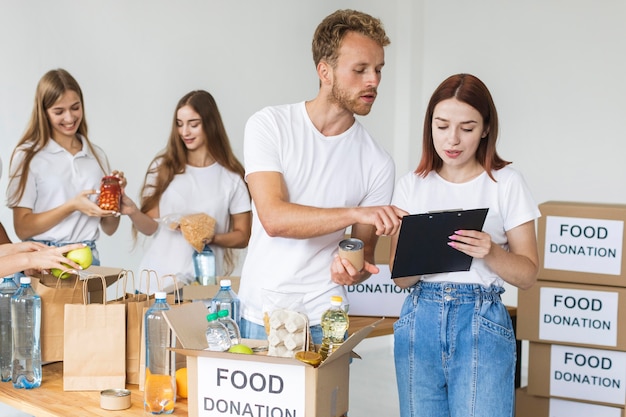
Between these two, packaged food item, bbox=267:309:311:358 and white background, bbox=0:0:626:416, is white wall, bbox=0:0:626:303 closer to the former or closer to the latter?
white background, bbox=0:0:626:416

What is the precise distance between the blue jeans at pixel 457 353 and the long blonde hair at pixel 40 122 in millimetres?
2094

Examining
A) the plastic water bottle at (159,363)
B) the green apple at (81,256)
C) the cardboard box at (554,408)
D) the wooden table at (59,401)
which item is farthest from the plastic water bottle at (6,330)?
the cardboard box at (554,408)

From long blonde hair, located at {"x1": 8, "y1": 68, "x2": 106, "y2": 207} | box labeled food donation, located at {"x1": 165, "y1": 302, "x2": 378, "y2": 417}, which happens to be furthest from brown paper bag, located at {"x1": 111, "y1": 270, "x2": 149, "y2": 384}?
long blonde hair, located at {"x1": 8, "y1": 68, "x2": 106, "y2": 207}

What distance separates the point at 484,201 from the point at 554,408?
166 centimetres

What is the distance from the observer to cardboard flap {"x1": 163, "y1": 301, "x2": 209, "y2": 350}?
198cm

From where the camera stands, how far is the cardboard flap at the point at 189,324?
1.98m

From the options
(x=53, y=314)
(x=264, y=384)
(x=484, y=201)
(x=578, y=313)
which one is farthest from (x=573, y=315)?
(x=53, y=314)

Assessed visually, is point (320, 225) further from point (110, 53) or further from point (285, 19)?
point (285, 19)

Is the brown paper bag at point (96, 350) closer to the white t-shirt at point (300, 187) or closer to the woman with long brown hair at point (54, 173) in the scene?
the white t-shirt at point (300, 187)

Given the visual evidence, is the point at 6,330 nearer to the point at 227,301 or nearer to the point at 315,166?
the point at 227,301

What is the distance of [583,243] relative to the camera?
3.46 m

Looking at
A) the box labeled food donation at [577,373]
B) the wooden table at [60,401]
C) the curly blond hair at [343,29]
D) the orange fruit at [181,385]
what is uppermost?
the curly blond hair at [343,29]

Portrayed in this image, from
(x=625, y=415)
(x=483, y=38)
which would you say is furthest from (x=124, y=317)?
(x=483, y=38)

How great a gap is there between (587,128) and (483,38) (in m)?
1.01
